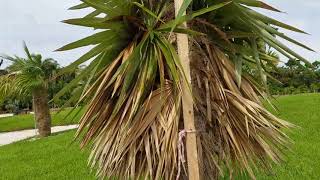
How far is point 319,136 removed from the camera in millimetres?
12984

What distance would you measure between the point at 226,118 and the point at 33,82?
55.8ft

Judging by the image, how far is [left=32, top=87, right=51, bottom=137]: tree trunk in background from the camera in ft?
69.1

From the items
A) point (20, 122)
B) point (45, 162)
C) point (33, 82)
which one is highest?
point (33, 82)

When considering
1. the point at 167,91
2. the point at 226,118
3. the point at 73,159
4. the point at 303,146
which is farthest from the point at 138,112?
the point at 73,159

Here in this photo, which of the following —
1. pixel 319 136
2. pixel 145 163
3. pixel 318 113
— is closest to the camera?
pixel 145 163

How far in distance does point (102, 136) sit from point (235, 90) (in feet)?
3.81

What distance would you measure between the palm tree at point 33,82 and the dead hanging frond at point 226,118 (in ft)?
54.7

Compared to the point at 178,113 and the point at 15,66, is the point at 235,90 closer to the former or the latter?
the point at 178,113

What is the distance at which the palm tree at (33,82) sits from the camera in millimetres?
20578

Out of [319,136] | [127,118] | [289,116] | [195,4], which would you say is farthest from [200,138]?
[289,116]

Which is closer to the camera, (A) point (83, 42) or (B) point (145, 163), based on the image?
(A) point (83, 42)

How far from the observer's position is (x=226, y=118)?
434cm

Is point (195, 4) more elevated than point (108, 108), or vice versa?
point (195, 4)

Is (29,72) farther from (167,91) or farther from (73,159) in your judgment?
(167,91)
